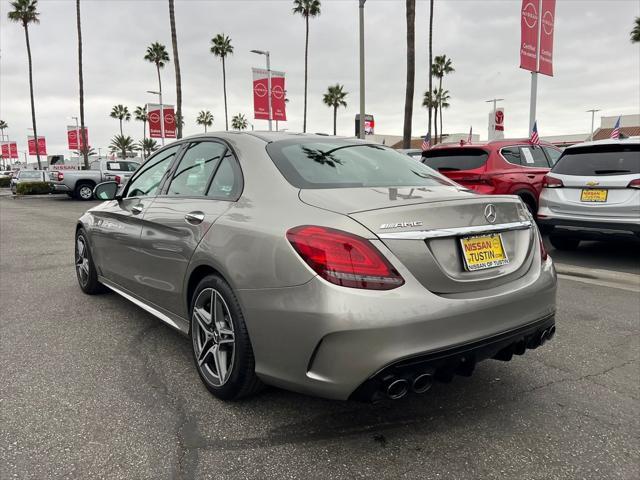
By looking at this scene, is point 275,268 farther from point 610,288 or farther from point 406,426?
point 610,288

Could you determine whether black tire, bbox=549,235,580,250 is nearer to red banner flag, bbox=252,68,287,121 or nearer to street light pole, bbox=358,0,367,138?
street light pole, bbox=358,0,367,138

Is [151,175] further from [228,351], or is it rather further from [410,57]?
[410,57]

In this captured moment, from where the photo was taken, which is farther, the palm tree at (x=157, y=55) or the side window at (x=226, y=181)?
the palm tree at (x=157, y=55)

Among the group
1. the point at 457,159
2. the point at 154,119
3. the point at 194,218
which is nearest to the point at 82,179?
the point at 154,119

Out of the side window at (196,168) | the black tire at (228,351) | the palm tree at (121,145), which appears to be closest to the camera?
the black tire at (228,351)

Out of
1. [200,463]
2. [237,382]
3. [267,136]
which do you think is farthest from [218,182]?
[200,463]

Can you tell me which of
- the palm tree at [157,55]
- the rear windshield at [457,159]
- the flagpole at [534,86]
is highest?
the palm tree at [157,55]

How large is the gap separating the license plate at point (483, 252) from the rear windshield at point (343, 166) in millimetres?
579

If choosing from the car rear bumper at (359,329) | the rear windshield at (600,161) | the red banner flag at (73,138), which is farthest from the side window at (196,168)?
the red banner flag at (73,138)

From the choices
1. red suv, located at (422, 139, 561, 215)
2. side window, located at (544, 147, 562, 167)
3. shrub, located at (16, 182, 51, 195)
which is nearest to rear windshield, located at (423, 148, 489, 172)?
red suv, located at (422, 139, 561, 215)

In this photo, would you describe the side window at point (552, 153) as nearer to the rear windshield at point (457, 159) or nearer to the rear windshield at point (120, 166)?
the rear windshield at point (457, 159)

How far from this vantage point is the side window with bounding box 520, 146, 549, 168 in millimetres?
8578

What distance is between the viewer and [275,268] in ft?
7.48

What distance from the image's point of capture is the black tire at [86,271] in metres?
4.88
